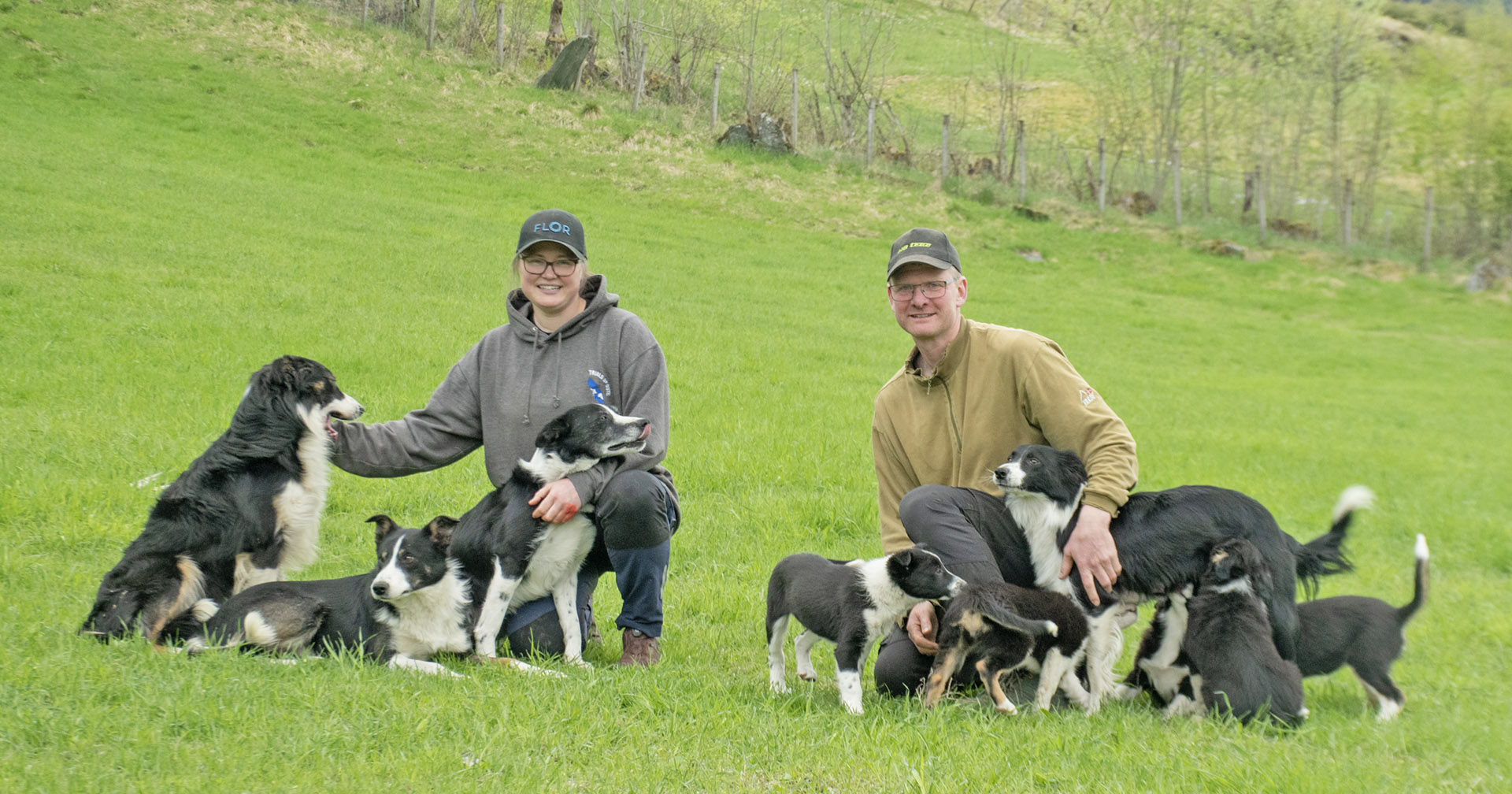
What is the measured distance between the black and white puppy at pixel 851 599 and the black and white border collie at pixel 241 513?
7.42 feet

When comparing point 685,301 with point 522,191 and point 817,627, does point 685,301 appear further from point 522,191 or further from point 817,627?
point 817,627

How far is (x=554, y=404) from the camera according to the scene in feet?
15.6

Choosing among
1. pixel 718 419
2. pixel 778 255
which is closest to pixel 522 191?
pixel 778 255

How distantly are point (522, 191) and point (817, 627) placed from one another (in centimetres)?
1832

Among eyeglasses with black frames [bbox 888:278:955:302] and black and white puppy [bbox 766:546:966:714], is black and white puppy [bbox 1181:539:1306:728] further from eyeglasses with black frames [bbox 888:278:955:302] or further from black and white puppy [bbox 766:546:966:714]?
eyeglasses with black frames [bbox 888:278:955:302]

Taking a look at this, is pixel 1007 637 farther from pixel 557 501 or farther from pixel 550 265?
pixel 550 265

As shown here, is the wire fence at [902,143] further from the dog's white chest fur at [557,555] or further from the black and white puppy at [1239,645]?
the black and white puppy at [1239,645]

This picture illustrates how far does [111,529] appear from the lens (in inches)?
234

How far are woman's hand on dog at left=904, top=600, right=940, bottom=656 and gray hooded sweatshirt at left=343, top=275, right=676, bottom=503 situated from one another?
4.23ft

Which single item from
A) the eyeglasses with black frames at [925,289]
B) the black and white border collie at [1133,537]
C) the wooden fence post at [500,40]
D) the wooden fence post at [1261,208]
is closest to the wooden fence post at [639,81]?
the wooden fence post at [500,40]

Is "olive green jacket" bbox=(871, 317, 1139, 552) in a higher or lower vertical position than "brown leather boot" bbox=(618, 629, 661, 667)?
higher

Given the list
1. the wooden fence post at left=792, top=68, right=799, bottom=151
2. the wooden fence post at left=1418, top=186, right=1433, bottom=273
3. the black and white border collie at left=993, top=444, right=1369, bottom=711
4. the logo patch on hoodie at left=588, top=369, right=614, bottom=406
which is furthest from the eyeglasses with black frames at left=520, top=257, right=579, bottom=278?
the wooden fence post at left=1418, top=186, right=1433, bottom=273

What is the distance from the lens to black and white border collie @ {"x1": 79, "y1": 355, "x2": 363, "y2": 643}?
425 cm

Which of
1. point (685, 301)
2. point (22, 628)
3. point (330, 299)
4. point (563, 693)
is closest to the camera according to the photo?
point (563, 693)
